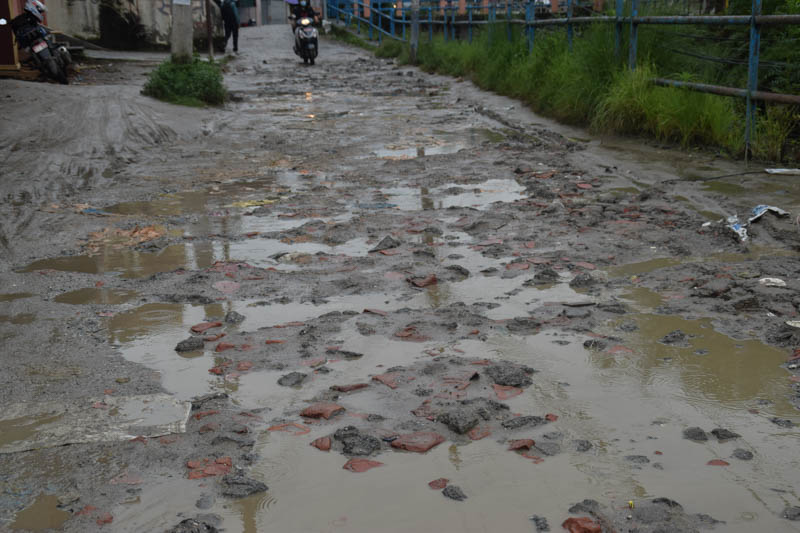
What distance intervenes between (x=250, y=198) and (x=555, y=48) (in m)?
6.41

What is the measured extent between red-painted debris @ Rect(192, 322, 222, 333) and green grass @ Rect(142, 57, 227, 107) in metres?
7.91

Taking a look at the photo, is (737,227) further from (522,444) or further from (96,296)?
(96,296)

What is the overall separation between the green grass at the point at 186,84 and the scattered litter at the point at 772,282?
8693 mm

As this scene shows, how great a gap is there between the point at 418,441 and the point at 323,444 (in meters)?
0.30

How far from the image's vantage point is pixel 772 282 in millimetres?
3992

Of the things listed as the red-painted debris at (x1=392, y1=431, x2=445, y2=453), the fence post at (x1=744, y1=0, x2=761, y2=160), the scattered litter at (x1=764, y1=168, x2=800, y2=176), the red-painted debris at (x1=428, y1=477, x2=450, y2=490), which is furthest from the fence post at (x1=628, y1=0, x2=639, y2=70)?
the red-painted debris at (x1=428, y1=477, x2=450, y2=490)

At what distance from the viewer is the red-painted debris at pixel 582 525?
218 centimetres

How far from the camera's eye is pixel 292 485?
8.09 feet

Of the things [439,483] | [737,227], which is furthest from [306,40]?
[439,483]

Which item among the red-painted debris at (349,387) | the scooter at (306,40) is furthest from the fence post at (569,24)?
the scooter at (306,40)

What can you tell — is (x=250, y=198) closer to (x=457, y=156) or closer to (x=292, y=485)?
(x=457, y=156)

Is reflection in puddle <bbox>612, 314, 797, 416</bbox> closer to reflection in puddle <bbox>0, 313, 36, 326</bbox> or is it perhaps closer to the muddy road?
the muddy road

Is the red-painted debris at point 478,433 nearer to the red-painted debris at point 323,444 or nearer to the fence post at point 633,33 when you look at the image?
the red-painted debris at point 323,444

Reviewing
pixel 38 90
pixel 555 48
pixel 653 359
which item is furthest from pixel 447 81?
pixel 653 359
